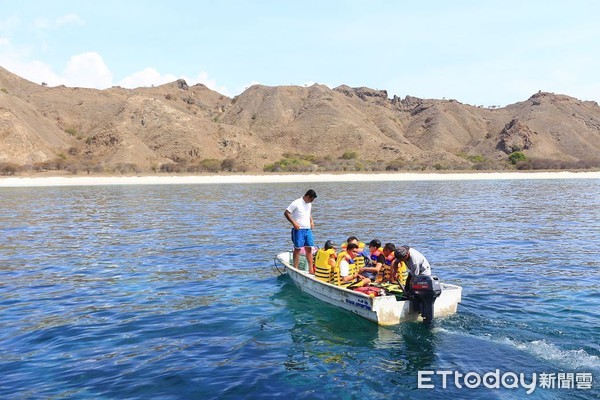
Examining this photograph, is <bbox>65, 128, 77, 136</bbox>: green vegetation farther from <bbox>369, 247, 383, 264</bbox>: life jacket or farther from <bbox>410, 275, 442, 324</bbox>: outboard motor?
<bbox>410, 275, 442, 324</bbox>: outboard motor

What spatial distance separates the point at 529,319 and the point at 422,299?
2.77 m

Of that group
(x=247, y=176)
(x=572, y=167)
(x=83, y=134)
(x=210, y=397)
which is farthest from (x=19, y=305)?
(x=83, y=134)

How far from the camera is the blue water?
8.20 meters

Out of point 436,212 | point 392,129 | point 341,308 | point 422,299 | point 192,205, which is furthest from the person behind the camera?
point 392,129

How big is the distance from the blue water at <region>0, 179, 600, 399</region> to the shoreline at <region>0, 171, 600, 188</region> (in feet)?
153

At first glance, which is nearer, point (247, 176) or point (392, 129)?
point (247, 176)

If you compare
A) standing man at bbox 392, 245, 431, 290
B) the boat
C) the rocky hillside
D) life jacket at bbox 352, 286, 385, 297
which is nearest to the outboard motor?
the boat

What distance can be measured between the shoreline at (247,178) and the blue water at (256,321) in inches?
1833

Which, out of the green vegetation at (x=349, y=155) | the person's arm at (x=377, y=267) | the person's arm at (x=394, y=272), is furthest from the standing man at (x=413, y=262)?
the green vegetation at (x=349, y=155)

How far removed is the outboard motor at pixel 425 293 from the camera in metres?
10.1

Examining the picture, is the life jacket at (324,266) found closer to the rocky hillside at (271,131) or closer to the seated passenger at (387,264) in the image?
the seated passenger at (387,264)

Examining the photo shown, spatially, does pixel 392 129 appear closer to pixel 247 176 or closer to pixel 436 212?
pixel 247 176

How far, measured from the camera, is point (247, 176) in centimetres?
7994

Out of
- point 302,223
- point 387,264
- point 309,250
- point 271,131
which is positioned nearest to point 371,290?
point 387,264
